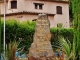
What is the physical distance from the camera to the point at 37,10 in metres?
33.3

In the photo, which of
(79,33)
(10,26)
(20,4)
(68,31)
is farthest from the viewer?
(20,4)

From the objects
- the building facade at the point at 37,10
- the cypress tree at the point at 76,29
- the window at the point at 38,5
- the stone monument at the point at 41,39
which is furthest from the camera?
the window at the point at 38,5

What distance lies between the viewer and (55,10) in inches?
1384

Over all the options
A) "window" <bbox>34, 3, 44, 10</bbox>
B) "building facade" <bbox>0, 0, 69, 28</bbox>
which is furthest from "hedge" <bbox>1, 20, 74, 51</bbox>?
"window" <bbox>34, 3, 44, 10</bbox>

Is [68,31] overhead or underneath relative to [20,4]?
underneath

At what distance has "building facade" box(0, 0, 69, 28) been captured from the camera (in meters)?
32.0

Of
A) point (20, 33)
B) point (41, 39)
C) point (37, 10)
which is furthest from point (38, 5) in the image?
point (41, 39)

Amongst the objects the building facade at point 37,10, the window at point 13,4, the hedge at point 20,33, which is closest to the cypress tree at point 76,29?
the hedge at point 20,33

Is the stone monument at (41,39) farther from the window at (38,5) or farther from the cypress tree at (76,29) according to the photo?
the window at (38,5)

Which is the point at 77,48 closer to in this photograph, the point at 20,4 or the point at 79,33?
the point at 79,33

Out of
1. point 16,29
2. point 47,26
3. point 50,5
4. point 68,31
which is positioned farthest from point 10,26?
point 50,5

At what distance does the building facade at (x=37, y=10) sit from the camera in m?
32.0

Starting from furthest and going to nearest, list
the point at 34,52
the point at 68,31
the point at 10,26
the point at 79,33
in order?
1. the point at 68,31
2. the point at 10,26
3. the point at 34,52
4. the point at 79,33

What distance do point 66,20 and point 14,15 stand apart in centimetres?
667
